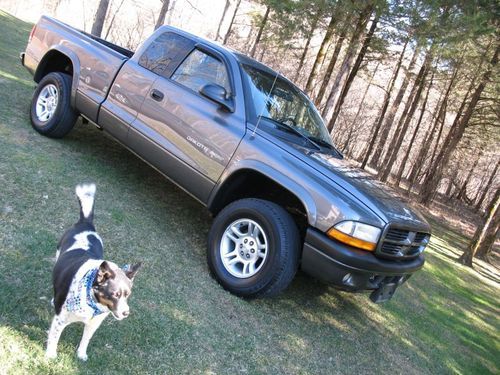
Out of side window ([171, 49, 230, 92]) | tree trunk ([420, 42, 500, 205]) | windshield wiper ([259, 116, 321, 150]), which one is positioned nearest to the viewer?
windshield wiper ([259, 116, 321, 150])

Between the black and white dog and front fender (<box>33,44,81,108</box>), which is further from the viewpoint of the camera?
front fender (<box>33,44,81,108</box>)

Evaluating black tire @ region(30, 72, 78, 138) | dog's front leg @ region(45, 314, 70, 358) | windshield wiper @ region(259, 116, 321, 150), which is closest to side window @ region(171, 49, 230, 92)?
windshield wiper @ region(259, 116, 321, 150)

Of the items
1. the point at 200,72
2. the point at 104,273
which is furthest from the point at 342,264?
the point at 200,72

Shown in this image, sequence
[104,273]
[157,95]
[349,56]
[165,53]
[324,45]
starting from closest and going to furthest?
1. [104,273]
2. [157,95]
3. [165,53]
4. [349,56]
5. [324,45]

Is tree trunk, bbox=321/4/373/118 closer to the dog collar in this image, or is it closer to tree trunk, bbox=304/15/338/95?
tree trunk, bbox=304/15/338/95

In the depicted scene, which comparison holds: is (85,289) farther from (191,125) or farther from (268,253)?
(191,125)

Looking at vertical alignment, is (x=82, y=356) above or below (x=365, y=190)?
below

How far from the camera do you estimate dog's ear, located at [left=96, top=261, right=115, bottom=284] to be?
228cm

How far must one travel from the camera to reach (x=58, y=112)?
5.63 metres

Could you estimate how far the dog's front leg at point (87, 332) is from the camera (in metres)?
2.50

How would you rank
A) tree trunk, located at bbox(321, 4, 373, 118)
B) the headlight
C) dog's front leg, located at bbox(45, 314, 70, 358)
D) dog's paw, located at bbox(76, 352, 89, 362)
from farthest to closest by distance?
1. tree trunk, located at bbox(321, 4, 373, 118)
2. the headlight
3. dog's paw, located at bbox(76, 352, 89, 362)
4. dog's front leg, located at bbox(45, 314, 70, 358)

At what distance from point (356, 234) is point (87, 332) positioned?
208cm

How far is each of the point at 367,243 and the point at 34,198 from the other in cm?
317

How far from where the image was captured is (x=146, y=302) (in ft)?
11.2
